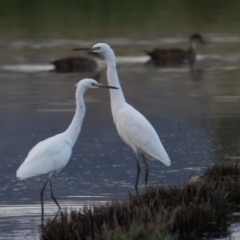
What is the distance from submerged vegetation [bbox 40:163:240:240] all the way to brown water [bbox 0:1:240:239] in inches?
28.6

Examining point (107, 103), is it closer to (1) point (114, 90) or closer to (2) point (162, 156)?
(1) point (114, 90)

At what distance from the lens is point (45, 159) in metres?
8.00

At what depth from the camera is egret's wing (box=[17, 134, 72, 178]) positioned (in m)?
7.88

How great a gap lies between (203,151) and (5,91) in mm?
6693

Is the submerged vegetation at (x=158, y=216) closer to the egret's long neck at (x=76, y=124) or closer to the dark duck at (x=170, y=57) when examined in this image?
the egret's long neck at (x=76, y=124)

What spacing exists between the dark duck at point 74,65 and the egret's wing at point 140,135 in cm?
1058

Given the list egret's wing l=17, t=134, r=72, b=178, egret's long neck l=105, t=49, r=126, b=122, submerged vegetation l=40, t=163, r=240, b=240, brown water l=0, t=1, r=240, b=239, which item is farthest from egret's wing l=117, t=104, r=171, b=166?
submerged vegetation l=40, t=163, r=240, b=240

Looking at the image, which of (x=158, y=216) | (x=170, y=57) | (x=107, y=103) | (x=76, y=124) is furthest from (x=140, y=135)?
(x=170, y=57)

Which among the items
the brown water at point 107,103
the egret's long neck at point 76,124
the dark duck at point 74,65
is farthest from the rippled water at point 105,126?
the egret's long neck at point 76,124

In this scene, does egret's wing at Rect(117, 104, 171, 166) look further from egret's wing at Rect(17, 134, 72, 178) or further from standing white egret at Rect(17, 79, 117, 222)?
egret's wing at Rect(17, 134, 72, 178)

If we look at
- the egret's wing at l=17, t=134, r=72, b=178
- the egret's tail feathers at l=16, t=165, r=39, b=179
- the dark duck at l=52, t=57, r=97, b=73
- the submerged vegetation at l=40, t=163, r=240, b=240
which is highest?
the dark duck at l=52, t=57, r=97, b=73

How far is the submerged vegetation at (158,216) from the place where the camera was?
5.94 meters

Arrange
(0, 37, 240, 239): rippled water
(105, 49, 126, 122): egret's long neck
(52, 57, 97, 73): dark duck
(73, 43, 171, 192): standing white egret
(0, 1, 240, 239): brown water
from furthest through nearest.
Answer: (52, 57, 97, 73): dark duck
(105, 49, 126, 122): egret's long neck
(0, 1, 240, 239): brown water
(73, 43, 171, 192): standing white egret
(0, 37, 240, 239): rippled water

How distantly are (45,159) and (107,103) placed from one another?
24.3 feet
